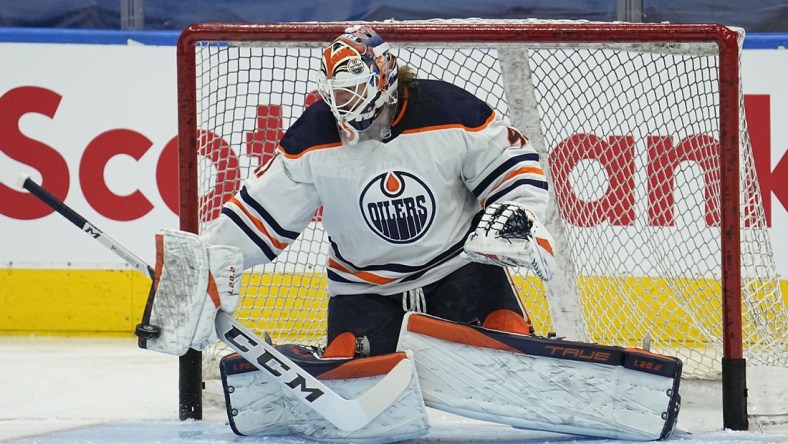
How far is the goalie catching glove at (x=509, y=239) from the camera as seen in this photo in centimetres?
228

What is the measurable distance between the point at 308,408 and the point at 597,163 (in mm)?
1433

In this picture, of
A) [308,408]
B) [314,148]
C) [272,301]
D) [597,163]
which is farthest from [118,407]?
[597,163]

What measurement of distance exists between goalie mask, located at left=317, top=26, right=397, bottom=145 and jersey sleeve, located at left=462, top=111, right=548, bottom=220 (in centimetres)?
20

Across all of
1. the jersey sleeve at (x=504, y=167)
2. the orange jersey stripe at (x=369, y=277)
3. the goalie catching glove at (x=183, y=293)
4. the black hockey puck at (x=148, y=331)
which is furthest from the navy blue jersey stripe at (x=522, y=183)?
the black hockey puck at (x=148, y=331)

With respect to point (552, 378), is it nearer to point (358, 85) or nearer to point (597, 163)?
point (358, 85)

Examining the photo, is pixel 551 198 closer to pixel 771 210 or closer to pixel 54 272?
pixel 771 210

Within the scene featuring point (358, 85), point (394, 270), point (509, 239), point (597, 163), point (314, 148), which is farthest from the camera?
point (597, 163)

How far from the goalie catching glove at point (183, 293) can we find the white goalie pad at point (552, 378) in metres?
0.43

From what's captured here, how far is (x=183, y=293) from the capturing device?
2.34 meters

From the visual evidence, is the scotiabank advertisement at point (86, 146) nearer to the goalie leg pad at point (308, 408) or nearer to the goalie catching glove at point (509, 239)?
the goalie leg pad at point (308, 408)

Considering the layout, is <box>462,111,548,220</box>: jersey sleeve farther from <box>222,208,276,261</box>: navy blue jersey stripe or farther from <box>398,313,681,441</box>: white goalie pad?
<box>222,208,276,261</box>: navy blue jersey stripe

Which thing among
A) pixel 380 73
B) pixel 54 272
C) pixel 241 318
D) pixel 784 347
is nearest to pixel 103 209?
pixel 54 272

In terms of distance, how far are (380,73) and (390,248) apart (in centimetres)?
40

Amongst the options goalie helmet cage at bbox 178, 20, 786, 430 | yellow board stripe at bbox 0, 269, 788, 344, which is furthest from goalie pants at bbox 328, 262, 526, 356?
yellow board stripe at bbox 0, 269, 788, 344
